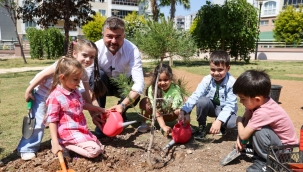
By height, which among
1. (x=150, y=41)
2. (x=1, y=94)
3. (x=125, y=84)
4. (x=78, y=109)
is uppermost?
(x=150, y=41)

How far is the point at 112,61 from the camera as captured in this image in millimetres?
3000

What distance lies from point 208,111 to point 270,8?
42059 millimetres

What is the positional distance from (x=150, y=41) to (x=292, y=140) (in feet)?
4.21

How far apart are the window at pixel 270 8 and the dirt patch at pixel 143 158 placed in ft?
136

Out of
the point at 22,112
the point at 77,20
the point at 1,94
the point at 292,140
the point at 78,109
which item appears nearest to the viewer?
the point at 292,140

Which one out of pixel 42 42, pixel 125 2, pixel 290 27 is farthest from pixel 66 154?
pixel 125 2

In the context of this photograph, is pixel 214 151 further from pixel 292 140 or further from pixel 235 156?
pixel 292 140

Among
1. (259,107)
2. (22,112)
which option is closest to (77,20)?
(22,112)

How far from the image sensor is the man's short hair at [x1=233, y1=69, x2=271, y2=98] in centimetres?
199

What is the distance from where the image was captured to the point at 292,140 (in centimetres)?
203

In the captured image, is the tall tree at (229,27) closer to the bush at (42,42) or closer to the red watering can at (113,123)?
the bush at (42,42)

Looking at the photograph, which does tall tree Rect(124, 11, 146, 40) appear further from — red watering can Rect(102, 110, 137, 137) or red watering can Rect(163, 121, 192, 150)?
red watering can Rect(163, 121, 192, 150)

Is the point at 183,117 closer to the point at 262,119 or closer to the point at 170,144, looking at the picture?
the point at 170,144

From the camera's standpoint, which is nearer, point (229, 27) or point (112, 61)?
point (112, 61)
